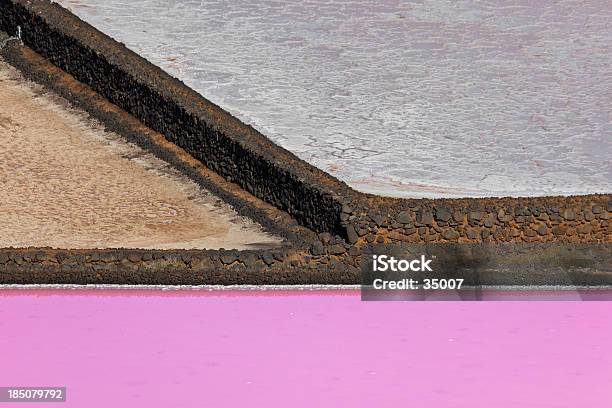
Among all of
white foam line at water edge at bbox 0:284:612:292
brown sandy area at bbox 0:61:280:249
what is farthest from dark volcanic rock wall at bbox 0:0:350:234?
white foam line at water edge at bbox 0:284:612:292

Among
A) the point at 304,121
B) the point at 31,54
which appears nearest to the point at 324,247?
the point at 304,121

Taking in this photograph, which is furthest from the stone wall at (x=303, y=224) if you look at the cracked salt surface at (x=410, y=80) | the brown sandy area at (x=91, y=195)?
the cracked salt surface at (x=410, y=80)

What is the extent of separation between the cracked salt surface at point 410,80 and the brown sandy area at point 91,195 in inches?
38.6

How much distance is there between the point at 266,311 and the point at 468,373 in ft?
6.51

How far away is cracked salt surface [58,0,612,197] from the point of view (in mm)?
16281

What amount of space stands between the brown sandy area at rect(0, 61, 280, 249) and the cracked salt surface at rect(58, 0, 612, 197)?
981 mm

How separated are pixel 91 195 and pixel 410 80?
4328 millimetres

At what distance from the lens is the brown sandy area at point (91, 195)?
1505 centimetres

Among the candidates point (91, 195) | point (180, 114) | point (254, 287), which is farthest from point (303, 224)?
point (180, 114)

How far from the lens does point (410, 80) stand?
19.2 metres

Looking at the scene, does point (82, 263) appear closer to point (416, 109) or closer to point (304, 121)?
point (304, 121)

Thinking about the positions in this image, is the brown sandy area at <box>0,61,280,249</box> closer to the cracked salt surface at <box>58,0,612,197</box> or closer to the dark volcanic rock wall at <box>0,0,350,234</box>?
the dark volcanic rock wall at <box>0,0,350,234</box>

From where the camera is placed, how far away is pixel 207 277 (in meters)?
14.1

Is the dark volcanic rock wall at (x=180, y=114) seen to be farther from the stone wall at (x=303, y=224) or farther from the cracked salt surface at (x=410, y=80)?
the cracked salt surface at (x=410, y=80)
